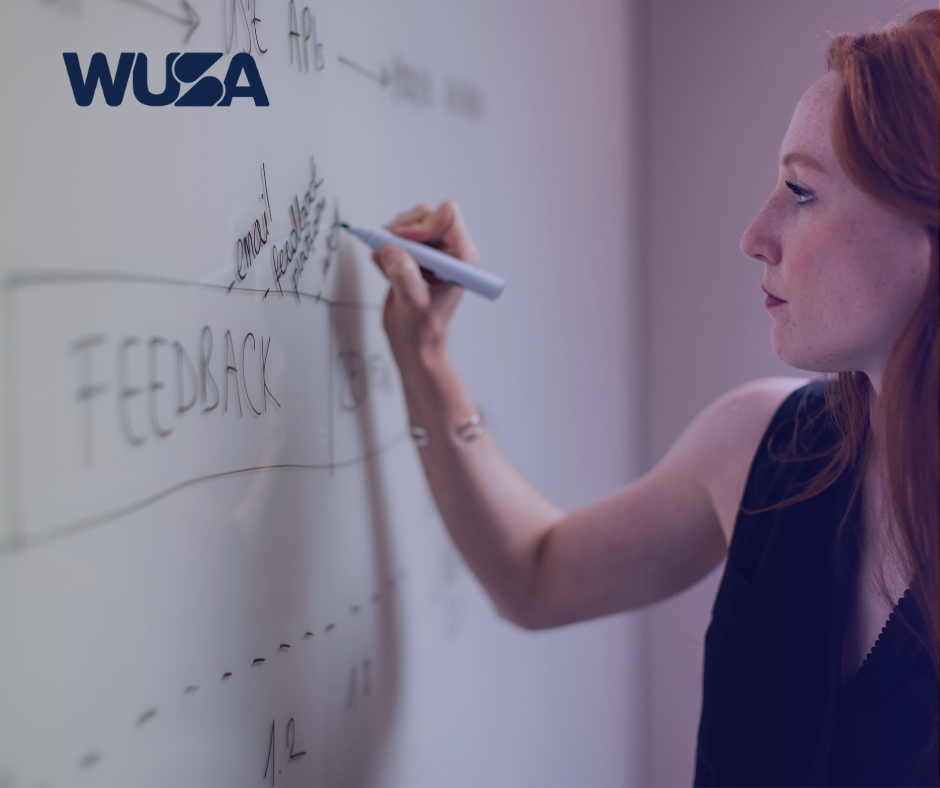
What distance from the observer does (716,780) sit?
0.55 meters

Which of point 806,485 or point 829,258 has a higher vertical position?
point 829,258

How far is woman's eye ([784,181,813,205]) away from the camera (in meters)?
0.45

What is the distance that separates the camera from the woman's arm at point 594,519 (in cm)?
54

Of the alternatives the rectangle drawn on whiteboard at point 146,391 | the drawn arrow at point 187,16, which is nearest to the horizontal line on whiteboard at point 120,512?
the rectangle drawn on whiteboard at point 146,391

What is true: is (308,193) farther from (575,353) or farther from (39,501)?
(575,353)

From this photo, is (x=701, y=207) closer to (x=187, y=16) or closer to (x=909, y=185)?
(x=909, y=185)

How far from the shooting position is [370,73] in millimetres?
478

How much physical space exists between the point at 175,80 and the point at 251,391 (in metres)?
0.16

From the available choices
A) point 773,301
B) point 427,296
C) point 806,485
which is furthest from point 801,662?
point 427,296

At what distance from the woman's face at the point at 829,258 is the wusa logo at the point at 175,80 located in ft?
1.08

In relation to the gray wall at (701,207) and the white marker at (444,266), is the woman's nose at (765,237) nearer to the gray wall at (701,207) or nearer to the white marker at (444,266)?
the white marker at (444,266)

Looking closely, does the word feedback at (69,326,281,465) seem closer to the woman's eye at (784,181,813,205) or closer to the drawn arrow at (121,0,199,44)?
the drawn arrow at (121,0,199,44)

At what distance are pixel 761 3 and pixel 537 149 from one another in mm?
360

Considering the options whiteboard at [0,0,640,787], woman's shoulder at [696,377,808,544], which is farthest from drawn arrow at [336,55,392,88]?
woman's shoulder at [696,377,808,544]
